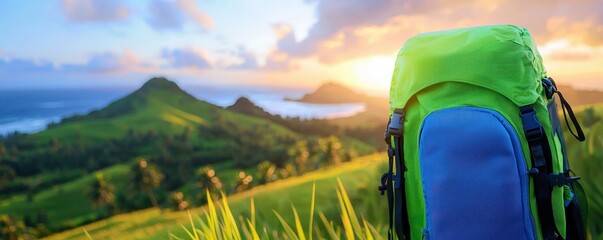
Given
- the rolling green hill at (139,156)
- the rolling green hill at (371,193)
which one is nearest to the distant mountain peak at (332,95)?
the rolling green hill at (139,156)

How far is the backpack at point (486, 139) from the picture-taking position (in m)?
1.48

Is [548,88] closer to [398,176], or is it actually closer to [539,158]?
[539,158]

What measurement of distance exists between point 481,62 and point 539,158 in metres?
0.32

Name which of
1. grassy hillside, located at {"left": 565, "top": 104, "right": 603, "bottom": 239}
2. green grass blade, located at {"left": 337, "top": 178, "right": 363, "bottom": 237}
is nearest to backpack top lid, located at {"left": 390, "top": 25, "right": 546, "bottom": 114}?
green grass blade, located at {"left": 337, "top": 178, "right": 363, "bottom": 237}

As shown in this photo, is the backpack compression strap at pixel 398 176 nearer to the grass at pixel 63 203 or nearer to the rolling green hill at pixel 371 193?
the rolling green hill at pixel 371 193

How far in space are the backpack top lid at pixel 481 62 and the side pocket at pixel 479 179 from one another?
0.32ft

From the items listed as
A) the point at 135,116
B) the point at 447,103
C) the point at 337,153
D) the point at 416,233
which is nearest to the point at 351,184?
the point at 416,233

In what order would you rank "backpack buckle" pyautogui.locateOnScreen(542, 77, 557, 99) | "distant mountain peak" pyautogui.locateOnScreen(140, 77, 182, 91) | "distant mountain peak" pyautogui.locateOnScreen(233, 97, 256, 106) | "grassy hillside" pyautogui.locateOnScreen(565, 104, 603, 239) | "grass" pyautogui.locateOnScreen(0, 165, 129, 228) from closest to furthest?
1. "backpack buckle" pyautogui.locateOnScreen(542, 77, 557, 99)
2. "grassy hillside" pyautogui.locateOnScreen(565, 104, 603, 239)
3. "grass" pyautogui.locateOnScreen(0, 165, 129, 228)
4. "distant mountain peak" pyautogui.locateOnScreen(233, 97, 256, 106)
5. "distant mountain peak" pyautogui.locateOnScreen(140, 77, 182, 91)

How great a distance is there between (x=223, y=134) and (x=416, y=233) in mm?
99678

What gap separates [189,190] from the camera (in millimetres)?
73875

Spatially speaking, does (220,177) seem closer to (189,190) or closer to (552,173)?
(189,190)

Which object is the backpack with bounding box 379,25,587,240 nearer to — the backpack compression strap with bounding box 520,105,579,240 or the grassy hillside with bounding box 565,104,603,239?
the backpack compression strap with bounding box 520,105,579,240

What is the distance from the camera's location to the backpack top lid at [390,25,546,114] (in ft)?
5.03

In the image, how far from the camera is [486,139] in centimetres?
148
